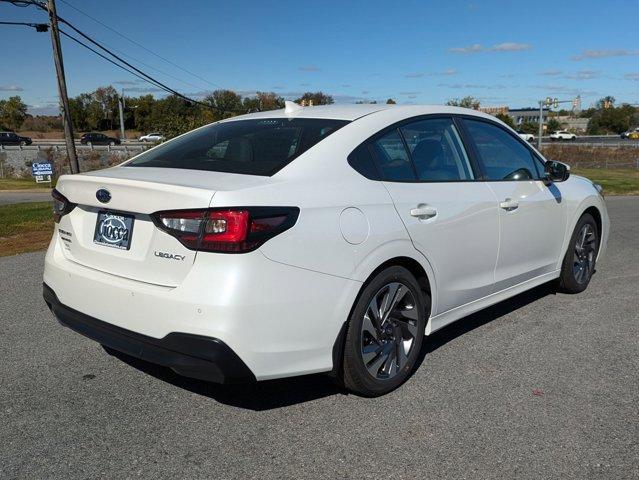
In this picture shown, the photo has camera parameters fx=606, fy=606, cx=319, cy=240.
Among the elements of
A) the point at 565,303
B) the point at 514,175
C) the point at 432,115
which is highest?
the point at 432,115

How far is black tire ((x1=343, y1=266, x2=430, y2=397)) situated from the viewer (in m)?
3.33

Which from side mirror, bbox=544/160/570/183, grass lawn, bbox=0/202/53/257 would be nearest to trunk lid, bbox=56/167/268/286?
side mirror, bbox=544/160/570/183

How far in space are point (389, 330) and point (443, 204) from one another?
0.90 metres

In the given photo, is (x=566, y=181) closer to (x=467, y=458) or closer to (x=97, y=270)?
(x=467, y=458)

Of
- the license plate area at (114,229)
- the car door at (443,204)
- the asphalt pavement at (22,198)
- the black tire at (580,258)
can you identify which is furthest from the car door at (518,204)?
the asphalt pavement at (22,198)

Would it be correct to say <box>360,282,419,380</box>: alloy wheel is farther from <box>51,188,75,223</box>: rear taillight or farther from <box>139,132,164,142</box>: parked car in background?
<box>139,132,164,142</box>: parked car in background

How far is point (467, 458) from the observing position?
2896 mm

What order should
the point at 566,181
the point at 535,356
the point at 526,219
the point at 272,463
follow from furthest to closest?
the point at 566,181
the point at 526,219
the point at 535,356
the point at 272,463

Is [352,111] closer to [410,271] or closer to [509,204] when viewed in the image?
[410,271]

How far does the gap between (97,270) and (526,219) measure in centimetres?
315

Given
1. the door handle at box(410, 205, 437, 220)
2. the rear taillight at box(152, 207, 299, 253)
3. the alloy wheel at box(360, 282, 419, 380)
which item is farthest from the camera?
the door handle at box(410, 205, 437, 220)

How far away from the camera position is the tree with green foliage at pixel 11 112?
101 meters

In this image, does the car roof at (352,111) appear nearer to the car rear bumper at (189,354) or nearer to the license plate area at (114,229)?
the license plate area at (114,229)

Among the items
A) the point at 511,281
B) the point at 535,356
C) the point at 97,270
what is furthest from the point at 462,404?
the point at 97,270
